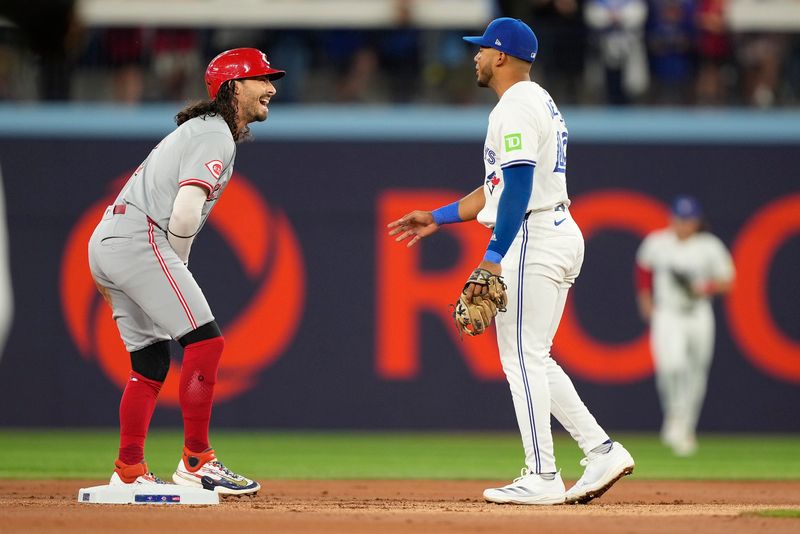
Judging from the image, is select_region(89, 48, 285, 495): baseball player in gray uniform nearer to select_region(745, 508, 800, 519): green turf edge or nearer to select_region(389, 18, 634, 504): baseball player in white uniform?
select_region(389, 18, 634, 504): baseball player in white uniform

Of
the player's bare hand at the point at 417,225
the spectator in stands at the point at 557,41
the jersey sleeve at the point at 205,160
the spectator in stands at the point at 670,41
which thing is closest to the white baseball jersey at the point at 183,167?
the jersey sleeve at the point at 205,160

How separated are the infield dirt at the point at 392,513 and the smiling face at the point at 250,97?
6.50 feet

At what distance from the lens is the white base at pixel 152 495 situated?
605 cm

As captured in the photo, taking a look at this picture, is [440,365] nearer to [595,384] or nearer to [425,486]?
[595,384]

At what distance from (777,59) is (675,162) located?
2.18 meters

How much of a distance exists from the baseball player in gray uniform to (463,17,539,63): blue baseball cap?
3.90ft

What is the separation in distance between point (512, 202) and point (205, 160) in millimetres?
1494

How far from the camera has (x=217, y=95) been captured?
21.4ft

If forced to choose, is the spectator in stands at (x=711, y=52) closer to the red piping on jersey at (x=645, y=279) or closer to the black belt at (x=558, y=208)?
the red piping on jersey at (x=645, y=279)

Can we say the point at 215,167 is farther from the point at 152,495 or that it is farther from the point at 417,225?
the point at 152,495

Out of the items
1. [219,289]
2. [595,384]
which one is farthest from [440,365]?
[219,289]

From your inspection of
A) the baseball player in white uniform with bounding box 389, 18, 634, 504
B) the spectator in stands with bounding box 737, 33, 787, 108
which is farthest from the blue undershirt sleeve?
the spectator in stands with bounding box 737, 33, 787, 108

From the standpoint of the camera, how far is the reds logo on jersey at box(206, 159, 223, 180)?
608 cm

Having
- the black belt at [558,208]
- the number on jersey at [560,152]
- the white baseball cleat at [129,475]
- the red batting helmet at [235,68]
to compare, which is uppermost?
the red batting helmet at [235,68]
